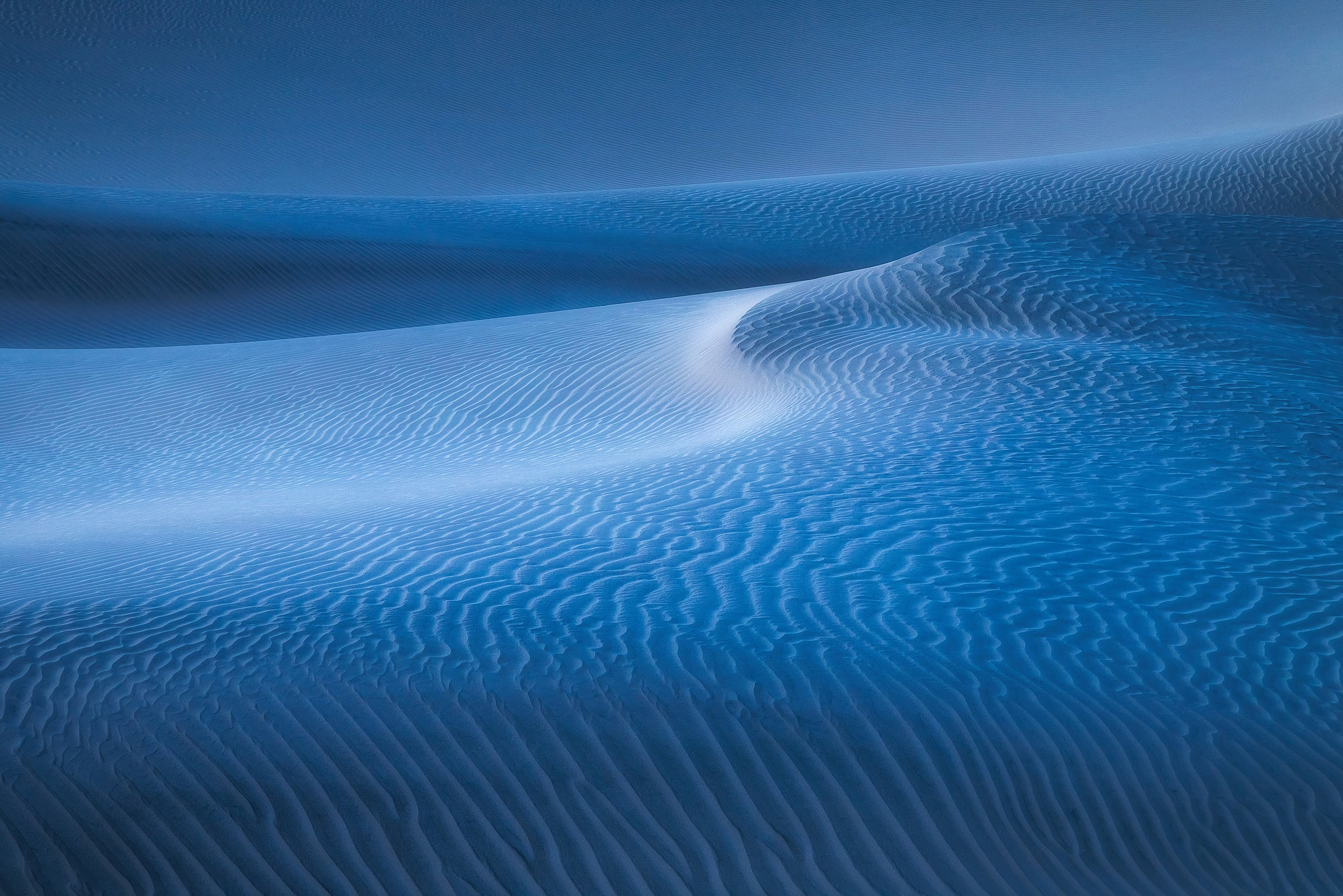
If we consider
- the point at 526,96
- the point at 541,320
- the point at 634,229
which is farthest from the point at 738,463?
the point at 526,96

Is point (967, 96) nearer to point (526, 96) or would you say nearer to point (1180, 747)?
point (526, 96)

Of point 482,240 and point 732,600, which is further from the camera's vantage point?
point 482,240

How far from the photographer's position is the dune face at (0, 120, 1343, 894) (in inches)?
118

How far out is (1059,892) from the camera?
2934 millimetres

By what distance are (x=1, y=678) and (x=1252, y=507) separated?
5215 millimetres

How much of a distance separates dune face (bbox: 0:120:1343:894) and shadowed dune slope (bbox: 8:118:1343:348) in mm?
3728

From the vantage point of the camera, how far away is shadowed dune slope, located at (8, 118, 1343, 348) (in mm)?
14117

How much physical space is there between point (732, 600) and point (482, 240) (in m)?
12.7

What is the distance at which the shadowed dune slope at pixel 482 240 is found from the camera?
14.1m

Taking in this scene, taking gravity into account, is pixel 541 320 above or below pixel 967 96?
below

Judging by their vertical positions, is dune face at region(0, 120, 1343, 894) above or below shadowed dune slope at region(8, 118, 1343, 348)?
below

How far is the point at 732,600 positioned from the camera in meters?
4.18

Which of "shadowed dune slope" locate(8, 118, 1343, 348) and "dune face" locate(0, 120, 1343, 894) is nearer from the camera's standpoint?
"dune face" locate(0, 120, 1343, 894)

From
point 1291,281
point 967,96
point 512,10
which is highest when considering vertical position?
point 512,10
